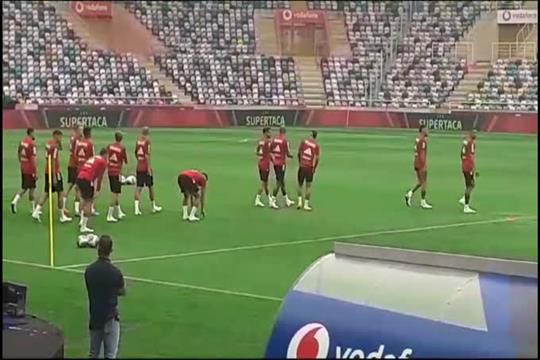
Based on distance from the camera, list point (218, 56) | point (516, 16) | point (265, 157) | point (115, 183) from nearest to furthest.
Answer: point (115, 183) < point (265, 157) < point (516, 16) < point (218, 56)

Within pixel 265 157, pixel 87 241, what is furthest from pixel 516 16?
pixel 87 241

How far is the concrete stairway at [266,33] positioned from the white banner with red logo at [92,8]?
350 inches

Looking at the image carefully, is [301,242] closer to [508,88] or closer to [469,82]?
[508,88]

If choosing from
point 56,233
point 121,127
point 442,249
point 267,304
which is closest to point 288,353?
point 267,304

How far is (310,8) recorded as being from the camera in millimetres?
67875

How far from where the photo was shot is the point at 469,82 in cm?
5912

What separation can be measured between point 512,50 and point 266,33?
48.8ft

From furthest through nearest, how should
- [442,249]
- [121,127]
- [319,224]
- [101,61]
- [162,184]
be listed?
[101,61] → [121,127] → [162,184] → [319,224] → [442,249]

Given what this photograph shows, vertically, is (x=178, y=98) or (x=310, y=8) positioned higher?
(x=310, y=8)

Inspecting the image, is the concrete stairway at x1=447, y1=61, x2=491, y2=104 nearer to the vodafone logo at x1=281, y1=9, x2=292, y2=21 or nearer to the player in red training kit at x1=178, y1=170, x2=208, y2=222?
the vodafone logo at x1=281, y1=9, x2=292, y2=21

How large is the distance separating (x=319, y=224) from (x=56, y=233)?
527 centimetres

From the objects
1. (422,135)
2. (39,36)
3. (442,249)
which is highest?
(39,36)

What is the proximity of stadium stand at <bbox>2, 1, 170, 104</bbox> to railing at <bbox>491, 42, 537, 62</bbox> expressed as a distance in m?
17.5

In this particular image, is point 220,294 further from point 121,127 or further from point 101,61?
point 101,61
